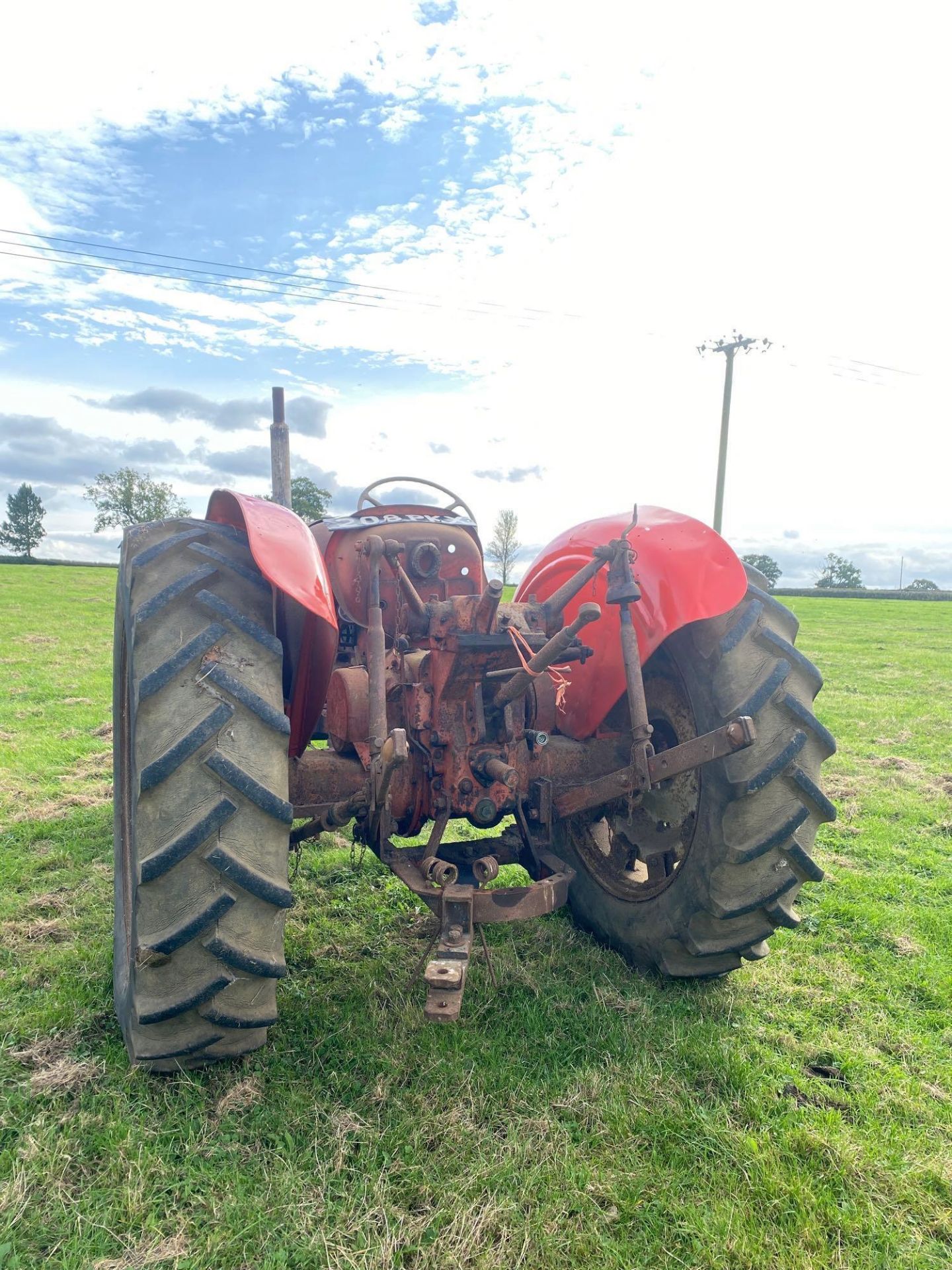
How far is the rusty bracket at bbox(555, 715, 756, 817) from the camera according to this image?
2521 millimetres

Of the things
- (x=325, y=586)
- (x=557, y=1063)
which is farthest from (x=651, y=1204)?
(x=325, y=586)

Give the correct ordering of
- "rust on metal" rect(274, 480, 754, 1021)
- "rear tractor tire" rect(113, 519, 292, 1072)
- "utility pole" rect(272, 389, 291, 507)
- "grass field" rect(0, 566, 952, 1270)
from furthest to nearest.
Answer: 1. "utility pole" rect(272, 389, 291, 507)
2. "rust on metal" rect(274, 480, 754, 1021)
3. "rear tractor tire" rect(113, 519, 292, 1072)
4. "grass field" rect(0, 566, 952, 1270)

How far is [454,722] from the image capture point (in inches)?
115

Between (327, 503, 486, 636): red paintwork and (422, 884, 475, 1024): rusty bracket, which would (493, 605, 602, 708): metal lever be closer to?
(422, 884, 475, 1024): rusty bracket

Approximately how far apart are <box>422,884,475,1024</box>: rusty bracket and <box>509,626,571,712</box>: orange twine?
2.43ft

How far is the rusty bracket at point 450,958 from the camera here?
2.22 m

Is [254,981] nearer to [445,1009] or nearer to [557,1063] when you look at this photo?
[445,1009]

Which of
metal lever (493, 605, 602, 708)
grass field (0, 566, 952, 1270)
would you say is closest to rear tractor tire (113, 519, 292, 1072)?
grass field (0, 566, 952, 1270)

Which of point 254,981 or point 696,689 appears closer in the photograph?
point 254,981

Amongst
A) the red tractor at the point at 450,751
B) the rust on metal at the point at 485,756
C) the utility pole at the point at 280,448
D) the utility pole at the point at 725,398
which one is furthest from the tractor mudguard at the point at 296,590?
the utility pole at the point at 725,398

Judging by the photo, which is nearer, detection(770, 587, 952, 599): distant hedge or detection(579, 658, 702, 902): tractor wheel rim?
detection(579, 658, 702, 902): tractor wheel rim

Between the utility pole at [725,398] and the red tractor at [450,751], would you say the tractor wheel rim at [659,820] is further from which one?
the utility pole at [725,398]

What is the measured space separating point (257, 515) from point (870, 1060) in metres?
2.68

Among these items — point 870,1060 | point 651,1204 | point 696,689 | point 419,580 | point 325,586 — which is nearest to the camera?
point 651,1204
